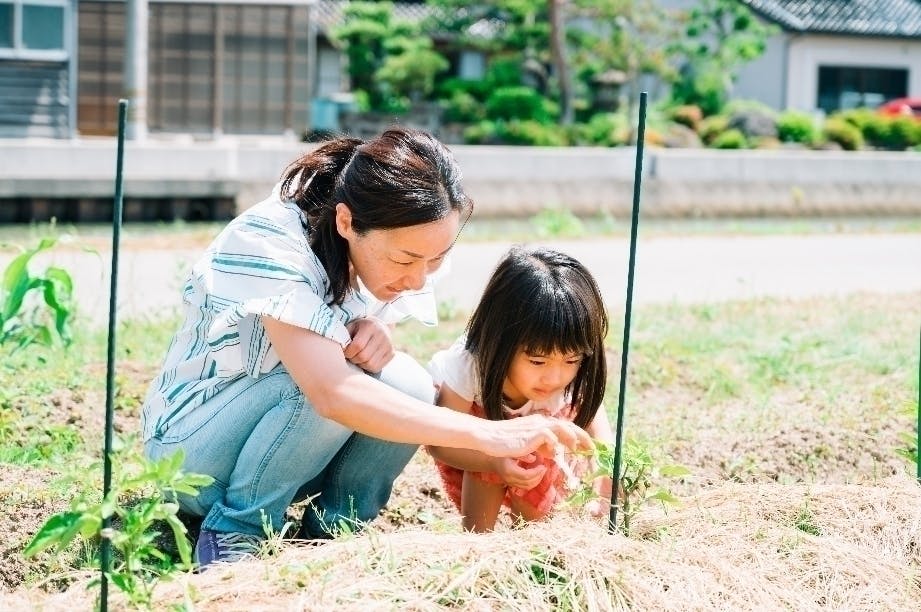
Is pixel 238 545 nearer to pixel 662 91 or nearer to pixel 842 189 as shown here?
pixel 842 189

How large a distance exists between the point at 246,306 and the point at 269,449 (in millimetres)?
276

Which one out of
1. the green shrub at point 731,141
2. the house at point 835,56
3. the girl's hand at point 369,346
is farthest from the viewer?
the house at point 835,56

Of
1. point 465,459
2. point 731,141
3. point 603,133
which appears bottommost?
point 465,459

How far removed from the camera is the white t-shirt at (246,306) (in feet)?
7.43

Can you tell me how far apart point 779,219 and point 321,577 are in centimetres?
1204

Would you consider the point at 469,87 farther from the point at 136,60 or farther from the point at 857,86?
the point at 857,86

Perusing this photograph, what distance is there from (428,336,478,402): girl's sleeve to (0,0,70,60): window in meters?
12.6

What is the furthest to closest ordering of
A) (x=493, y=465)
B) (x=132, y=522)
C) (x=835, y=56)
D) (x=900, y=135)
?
(x=835, y=56), (x=900, y=135), (x=493, y=465), (x=132, y=522)

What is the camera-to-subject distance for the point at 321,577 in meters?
1.93

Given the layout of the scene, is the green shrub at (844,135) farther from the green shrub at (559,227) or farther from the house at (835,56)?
the green shrub at (559,227)

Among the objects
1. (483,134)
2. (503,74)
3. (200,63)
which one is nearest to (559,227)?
(483,134)

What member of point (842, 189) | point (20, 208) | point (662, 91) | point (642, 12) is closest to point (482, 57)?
point (662, 91)

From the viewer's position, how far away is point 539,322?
8.03ft

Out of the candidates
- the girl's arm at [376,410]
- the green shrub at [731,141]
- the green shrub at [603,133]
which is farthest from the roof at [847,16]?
the girl's arm at [376,410]
